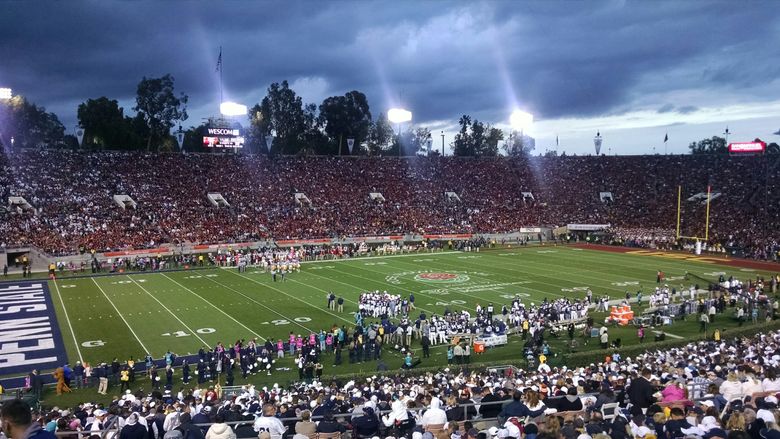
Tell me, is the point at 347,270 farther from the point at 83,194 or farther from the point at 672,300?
the point at 83,194

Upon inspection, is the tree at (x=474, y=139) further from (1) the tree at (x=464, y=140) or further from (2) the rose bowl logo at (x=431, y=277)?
(2) the rose bowl logo at (x=431, y=277)

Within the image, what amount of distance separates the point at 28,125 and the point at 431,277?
6542 cm

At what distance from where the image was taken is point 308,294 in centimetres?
3141

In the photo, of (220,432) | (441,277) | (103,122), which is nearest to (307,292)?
(441,277)

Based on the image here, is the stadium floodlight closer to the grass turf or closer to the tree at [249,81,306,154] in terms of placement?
the tree at [249,81,306,154]

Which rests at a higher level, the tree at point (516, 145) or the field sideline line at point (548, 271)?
the tree at point (516, 145)

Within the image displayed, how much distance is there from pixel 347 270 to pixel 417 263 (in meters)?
5.67

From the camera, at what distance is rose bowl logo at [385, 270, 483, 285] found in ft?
114

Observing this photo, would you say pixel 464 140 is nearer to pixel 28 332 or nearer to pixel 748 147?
pixel 748 147

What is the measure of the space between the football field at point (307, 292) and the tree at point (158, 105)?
39.8m

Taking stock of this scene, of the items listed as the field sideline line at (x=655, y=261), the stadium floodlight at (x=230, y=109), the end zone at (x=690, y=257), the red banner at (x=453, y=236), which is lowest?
the field sideline line at (x=655, y=261)

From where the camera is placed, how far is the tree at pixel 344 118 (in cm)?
8688

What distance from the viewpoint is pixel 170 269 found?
39562 millimetres

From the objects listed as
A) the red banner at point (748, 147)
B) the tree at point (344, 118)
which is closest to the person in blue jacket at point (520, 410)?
the red banner at point (748, 147)
